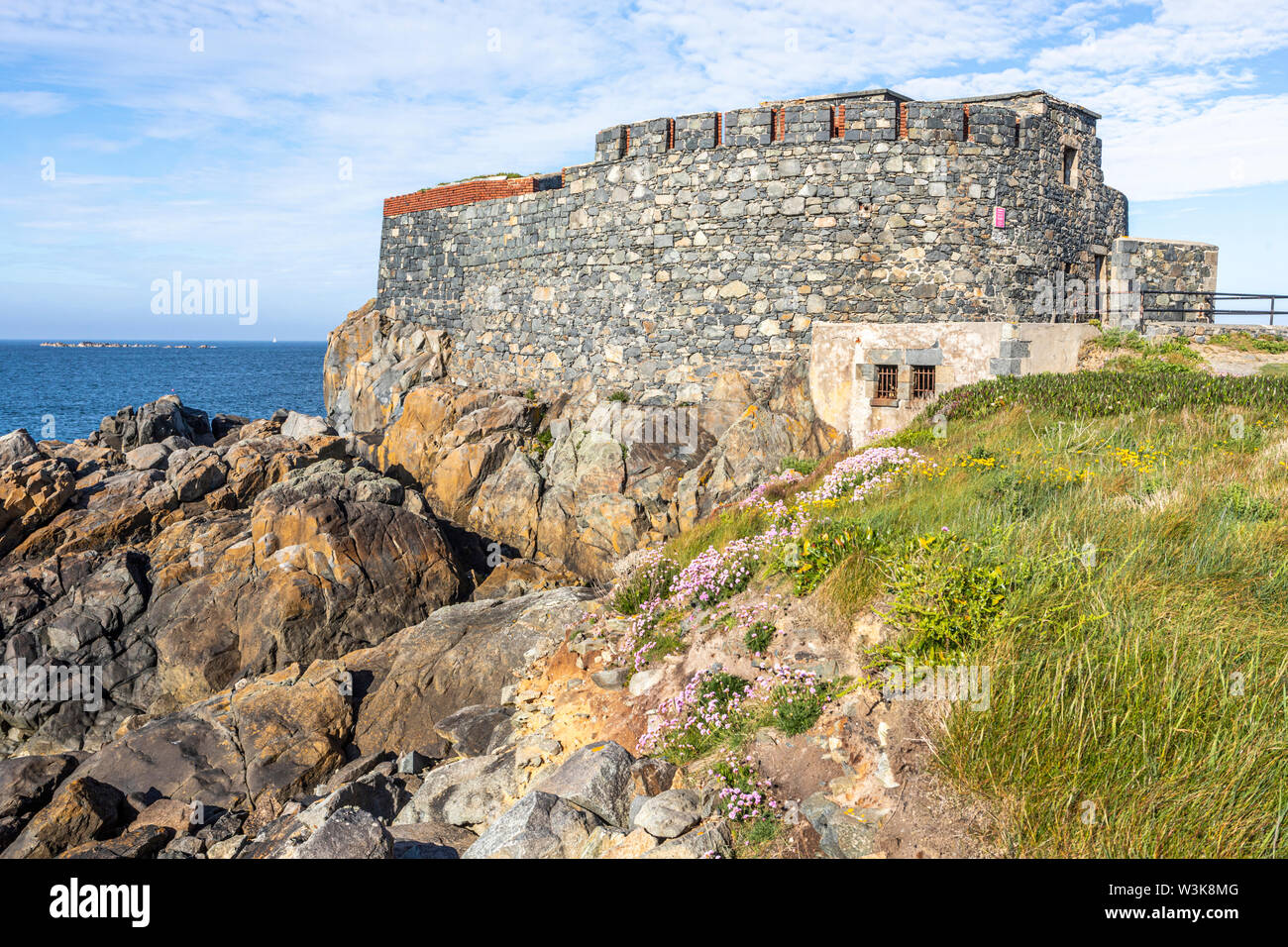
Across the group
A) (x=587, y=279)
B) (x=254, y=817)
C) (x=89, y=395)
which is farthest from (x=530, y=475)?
(x=89, y=395)

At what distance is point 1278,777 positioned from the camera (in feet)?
15.8

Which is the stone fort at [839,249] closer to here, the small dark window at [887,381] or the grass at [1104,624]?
the small dark window at [887,381]

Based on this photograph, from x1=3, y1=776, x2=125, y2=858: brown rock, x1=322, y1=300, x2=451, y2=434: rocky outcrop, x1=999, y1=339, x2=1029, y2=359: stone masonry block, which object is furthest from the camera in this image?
x1=322, y1=300, x2=451, y2=434: rocky outcrop

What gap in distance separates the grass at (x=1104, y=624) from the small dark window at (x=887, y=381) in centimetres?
588

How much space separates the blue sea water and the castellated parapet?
29.3 metres

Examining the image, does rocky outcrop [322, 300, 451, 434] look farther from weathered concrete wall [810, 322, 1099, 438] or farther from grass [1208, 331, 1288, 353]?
grass [1208, 331, 1288, 353]

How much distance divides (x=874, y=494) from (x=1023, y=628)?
362 cm

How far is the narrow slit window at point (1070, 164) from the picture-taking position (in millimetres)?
18109

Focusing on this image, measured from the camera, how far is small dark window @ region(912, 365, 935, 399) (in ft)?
50.9

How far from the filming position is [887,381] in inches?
620

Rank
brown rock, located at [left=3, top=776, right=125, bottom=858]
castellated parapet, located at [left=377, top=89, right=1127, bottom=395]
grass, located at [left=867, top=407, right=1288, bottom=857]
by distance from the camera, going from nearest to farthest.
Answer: grass, located at [left=867, top=407, right=1288, bottom=857] < brown rock, located at [left=3, top=776, right=125, bottom=858] < castellated parapet, located at [left=377, top=89, right=1127, bottom=395]

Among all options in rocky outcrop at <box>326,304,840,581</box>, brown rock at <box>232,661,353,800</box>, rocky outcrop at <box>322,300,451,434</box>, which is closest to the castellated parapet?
rocky outcrop at <box>326,304,840,581</box>

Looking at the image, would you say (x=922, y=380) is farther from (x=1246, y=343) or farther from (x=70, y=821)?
(x=70, y=821)
